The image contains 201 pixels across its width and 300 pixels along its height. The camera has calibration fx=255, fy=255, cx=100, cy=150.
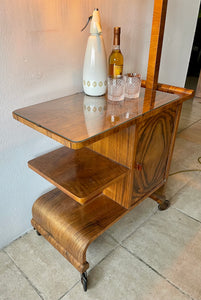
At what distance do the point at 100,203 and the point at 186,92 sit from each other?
0.75 metres

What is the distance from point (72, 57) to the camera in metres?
1.29

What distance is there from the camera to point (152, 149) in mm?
1354

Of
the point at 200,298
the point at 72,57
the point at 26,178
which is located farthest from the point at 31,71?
the point at 200,298

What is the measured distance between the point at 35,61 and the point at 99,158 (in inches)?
21.9

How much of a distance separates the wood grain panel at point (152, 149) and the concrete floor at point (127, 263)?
29cm

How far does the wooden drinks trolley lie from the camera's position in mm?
1032

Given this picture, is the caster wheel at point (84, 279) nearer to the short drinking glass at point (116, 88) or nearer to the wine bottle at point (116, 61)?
the short drinking glass at point (116, 88)

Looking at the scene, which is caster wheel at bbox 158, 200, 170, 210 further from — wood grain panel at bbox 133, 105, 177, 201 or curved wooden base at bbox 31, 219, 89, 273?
curved wooden base at bbox 31, 219, 89, 273

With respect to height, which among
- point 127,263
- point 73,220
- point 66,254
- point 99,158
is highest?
point 99,158

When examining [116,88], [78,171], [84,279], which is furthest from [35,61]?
[84,279]

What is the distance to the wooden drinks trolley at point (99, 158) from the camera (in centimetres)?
103

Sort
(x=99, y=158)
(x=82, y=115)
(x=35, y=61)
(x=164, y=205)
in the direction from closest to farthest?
(x=82, y=115), (x=35, y=61), (x=99, y=158), (x=164, y=205)

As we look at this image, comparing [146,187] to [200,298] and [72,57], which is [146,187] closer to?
[200,298]

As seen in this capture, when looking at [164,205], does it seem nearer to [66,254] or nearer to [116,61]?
[66,254]
